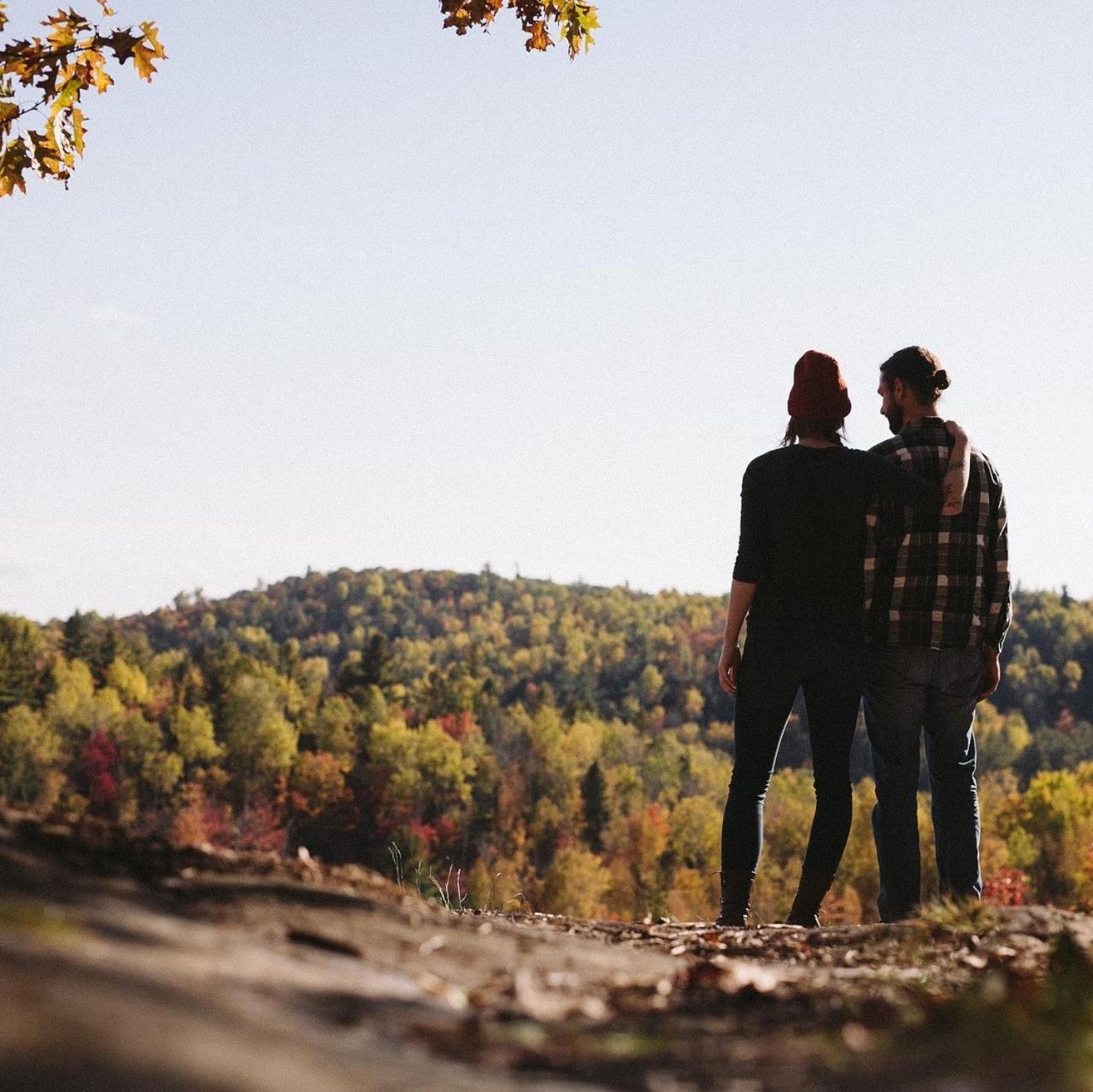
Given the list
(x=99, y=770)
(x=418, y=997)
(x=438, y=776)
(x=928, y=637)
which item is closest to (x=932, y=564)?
(x=928, y=637)

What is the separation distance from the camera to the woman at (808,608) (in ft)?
15.7

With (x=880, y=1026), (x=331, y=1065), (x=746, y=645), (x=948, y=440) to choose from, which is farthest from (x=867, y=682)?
(x=331, y=1065)

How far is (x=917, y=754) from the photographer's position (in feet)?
16.3

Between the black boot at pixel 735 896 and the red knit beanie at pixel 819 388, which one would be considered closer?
the black boot at pixel 735 896

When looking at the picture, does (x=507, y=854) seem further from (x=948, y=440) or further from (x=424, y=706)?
(x=948, y=440)

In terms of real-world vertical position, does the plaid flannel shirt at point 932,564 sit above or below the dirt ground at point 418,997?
above

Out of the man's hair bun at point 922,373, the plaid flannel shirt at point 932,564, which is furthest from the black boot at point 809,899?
the man's hair bun at point 922,373

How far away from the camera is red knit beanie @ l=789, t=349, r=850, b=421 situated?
4953 mm

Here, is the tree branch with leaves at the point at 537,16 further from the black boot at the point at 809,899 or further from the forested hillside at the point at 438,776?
the forested hillside at the point at 438,776

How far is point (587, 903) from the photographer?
78.8 m

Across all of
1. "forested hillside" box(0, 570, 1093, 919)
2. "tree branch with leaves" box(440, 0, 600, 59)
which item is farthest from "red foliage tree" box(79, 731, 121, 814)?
"tree branch with leaves" box(440, 0, 600, 59)

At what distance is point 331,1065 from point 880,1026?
1.09m

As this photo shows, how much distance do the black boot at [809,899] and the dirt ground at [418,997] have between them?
125 centimetres

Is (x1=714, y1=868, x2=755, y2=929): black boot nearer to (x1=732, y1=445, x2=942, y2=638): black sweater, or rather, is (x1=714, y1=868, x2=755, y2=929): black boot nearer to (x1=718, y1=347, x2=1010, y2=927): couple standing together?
(x1=718, y1=347, x2=1010, y2=927): couple standing together
